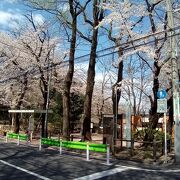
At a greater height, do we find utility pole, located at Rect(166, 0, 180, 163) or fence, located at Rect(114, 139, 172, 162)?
utility pole, located at Rect(166, 0, 180, 163)

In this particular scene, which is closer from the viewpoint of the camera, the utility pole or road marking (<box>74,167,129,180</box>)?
road marking (<box>74,167,129,180</box>)

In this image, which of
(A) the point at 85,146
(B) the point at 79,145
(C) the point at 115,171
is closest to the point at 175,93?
(A) the point at 85,146

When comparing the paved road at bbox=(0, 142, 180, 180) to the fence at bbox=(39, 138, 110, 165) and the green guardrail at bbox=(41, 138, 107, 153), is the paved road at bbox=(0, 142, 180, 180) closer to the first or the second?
the fence at bbox=(39, 138, 110, 165)

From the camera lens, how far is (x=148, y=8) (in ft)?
69.7

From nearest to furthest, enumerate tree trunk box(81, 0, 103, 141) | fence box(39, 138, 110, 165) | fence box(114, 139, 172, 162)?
fence box(39, 138, 110, 165) < fence box(114, 139, 172, 162) < tree trunk box(81, 0, 103, 141)

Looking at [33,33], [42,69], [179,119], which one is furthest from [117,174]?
[33,33]

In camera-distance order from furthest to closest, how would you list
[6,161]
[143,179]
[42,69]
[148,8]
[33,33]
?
[33,33], [42,69], [148,8], [6,161], [143,179]

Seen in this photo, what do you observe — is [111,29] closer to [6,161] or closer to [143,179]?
[6,161]

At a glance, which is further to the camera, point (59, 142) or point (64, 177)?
point (59, 142)

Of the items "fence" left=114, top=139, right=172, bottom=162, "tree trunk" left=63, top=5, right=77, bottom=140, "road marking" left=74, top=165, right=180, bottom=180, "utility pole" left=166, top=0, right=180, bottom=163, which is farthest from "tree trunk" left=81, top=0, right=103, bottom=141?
"road marking" left=74, top=165, right=180, bottom=180

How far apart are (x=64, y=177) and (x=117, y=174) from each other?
191 centimetres

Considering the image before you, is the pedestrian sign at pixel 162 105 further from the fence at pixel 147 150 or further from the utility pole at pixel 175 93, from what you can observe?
the fence at pixel 147 150

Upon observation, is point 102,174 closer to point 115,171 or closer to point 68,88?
point 115,171

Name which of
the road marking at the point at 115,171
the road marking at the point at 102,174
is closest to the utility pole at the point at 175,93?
the road marking at the point at 115,171
